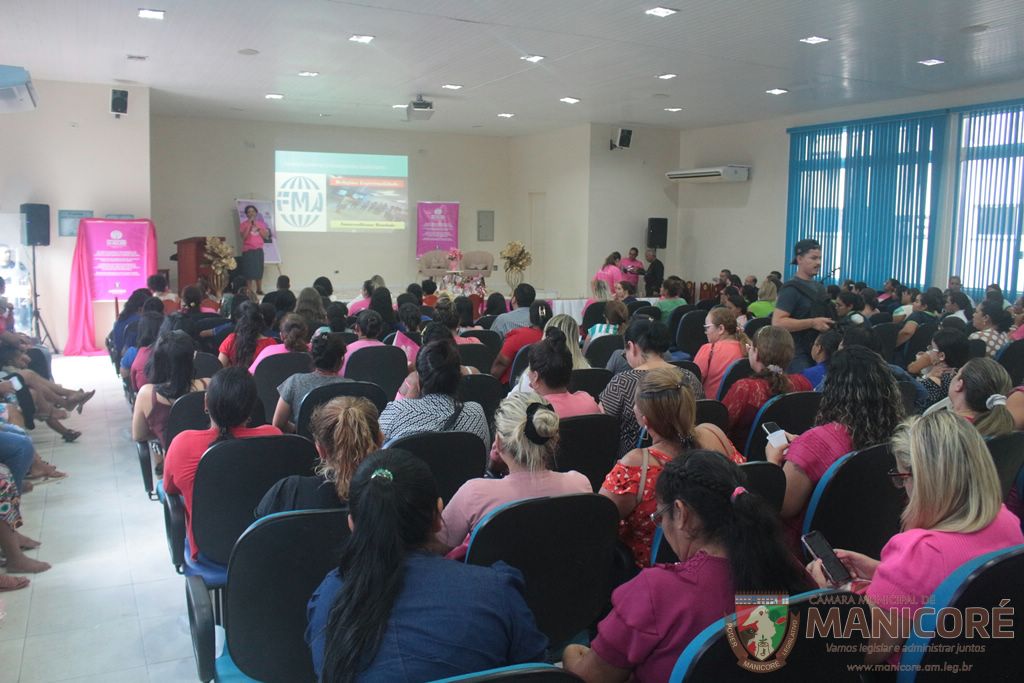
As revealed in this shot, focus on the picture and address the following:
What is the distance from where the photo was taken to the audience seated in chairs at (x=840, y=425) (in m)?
2.63

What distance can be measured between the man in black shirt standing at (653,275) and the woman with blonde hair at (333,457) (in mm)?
12872

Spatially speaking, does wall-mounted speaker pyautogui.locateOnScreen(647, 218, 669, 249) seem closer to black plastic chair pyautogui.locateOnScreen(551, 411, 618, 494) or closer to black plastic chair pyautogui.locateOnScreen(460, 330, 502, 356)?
black plastic chair pyautogui.locateOnScreen(460, 330, 502, 356)

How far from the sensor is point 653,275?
15109 millimetres

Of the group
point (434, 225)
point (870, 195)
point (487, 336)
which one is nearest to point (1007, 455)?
point (487, 336)

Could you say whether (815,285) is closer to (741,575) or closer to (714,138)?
(741,575)

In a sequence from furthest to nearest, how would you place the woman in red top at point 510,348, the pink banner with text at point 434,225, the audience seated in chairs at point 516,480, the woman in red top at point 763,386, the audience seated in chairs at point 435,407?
the pink banner with text at point 434,225 → the woman in red top at point 510,348 → the woman in red top at point 763,386 → the audience seated in chairs at point 435,407 → the audience seated in chairs at point 516,480

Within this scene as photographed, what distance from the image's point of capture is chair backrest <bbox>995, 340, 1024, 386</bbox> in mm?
5629

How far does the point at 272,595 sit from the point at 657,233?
1381 cm

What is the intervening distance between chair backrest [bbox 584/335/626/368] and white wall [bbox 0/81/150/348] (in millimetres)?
7849

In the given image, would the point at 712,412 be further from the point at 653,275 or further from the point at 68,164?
the point at 653,275

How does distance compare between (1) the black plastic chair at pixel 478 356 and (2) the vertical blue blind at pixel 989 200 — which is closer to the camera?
(1) the black plastic chair at pixel 478 356

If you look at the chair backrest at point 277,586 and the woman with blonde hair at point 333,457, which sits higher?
the woman with blonde hair at point 333,457

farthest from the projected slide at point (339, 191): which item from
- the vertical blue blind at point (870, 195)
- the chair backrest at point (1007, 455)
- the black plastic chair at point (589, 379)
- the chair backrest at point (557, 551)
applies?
the chair backrest at point (1007, 455)
